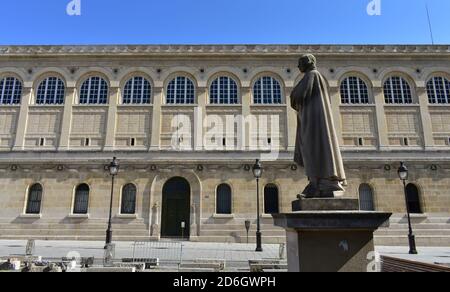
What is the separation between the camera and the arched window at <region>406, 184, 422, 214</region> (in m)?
22.9

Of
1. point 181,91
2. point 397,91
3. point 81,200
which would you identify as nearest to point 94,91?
point 181,91

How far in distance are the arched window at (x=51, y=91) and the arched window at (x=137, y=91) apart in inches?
198

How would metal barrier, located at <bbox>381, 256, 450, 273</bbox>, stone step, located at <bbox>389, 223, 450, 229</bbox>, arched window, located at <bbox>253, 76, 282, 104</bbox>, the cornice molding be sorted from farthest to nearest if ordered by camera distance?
the cornice molding, arched window, located at <bbox>253, 76, 282, 104</bbox>, stone step, located at <bbox>389, 223, 450, 229</bbox>, metal barrier, located at <bbox>381, 256, 450, 273</bbox>

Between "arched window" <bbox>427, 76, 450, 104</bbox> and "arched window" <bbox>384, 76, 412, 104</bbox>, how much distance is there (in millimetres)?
1621

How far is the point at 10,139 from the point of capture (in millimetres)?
24281

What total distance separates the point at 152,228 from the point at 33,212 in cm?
892

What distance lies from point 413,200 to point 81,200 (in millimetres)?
24147

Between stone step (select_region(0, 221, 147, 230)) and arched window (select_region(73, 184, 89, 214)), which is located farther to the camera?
arched window (select_region(73, 184, 89, 214))

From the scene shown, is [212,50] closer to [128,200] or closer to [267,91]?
[267,91]

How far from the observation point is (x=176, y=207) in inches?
916

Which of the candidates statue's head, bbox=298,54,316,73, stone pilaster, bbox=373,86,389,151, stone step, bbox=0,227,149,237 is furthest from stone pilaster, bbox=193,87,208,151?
statue's head, bbox=298,54,316,73

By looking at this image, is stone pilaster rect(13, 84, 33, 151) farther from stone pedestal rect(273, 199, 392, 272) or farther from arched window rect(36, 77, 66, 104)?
stone pedestal rect(273, 199, 392, 272)
